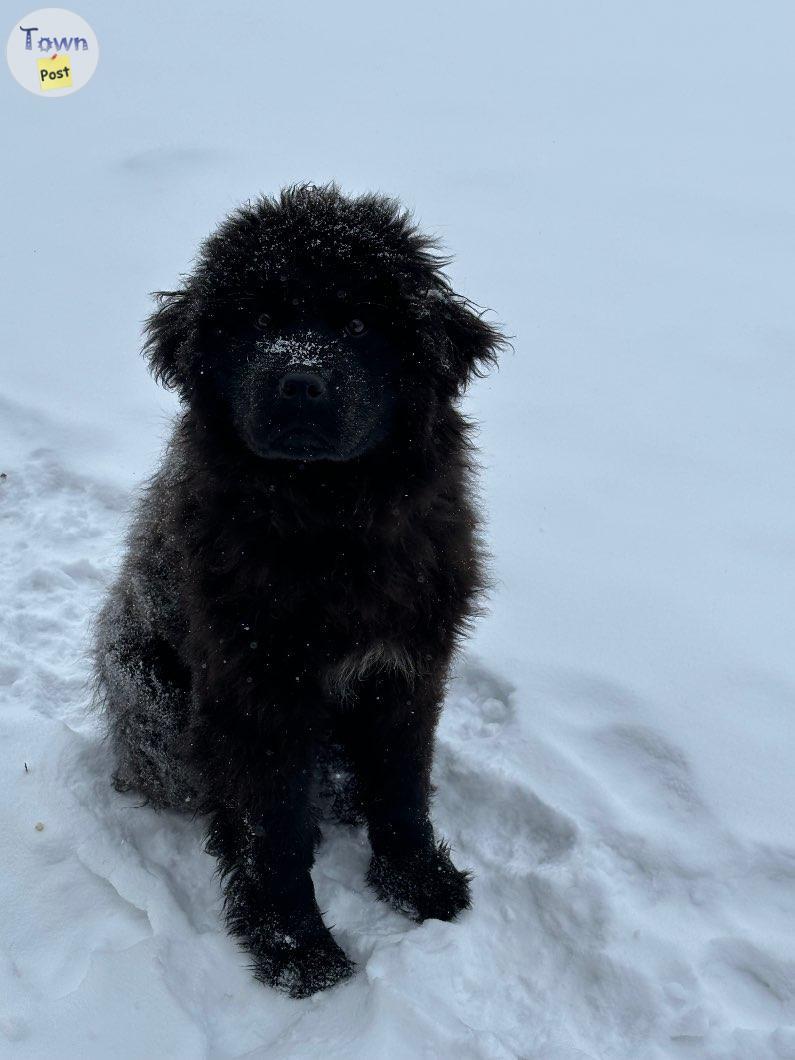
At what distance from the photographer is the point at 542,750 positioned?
3623 mm

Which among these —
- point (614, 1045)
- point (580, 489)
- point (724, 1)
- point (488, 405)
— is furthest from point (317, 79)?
point (614, 1045)

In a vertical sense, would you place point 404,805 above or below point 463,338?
below

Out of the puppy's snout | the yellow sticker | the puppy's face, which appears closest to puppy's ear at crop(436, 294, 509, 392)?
the puppy's face

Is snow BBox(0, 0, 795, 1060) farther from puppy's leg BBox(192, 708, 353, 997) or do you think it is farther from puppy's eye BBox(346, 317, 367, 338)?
puppy's eye BBox(346, 317, 367, 338)

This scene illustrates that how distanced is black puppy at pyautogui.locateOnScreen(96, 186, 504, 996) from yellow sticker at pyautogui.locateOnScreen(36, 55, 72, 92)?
30.4ft

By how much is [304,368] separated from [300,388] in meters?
0.07

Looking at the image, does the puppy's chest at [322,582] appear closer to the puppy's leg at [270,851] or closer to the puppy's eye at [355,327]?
the puppy's leg at [270,851]

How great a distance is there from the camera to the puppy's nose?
7.92 feet

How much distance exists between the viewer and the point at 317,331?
2568 mm

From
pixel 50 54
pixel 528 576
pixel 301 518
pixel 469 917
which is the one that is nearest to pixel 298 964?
pixel 469 917

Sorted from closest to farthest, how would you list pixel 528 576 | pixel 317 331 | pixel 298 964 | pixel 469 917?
pixel 317 331 < pixel 298 964 < pixel 469 917 < pixel 528 576

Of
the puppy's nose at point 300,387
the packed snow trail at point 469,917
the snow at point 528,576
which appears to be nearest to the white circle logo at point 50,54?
the snow at point 528,576

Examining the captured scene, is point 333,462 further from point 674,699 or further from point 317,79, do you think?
point 317,79

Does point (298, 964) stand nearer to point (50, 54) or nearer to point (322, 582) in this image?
point (322, 582)
